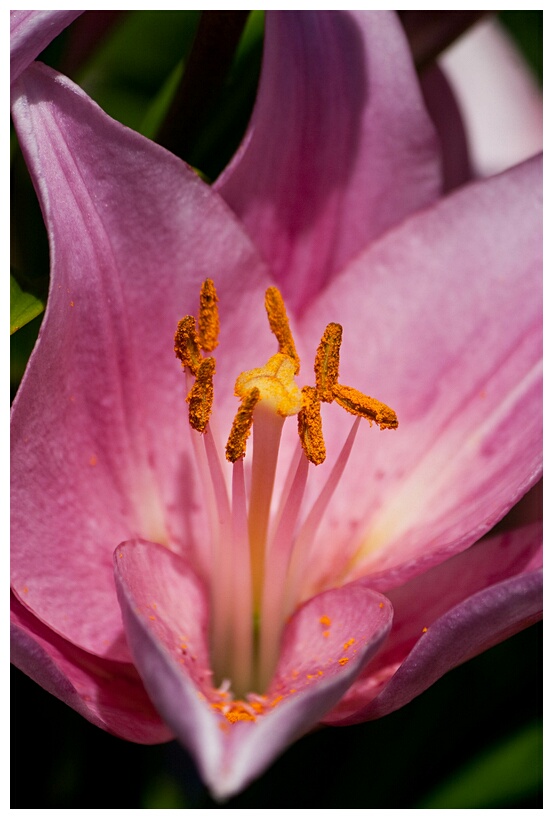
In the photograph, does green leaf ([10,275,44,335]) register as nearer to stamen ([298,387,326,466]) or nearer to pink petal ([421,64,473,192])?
stamen ([298,387,326,466])

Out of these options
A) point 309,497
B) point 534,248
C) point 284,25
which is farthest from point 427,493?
point 284,25

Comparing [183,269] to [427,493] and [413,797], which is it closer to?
[427,493]

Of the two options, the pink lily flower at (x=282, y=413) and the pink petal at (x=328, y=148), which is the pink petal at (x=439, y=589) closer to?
the pink lily flower at (x=282, y=413)

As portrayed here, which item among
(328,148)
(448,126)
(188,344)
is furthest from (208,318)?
(448,126)

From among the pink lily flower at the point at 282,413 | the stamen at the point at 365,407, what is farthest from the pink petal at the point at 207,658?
the stamen at the point at 365,407

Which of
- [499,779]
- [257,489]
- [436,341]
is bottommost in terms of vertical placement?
[499,779]

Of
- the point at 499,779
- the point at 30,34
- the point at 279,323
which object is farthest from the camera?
the point at 499,779

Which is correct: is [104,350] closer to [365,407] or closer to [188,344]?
[188,344]
